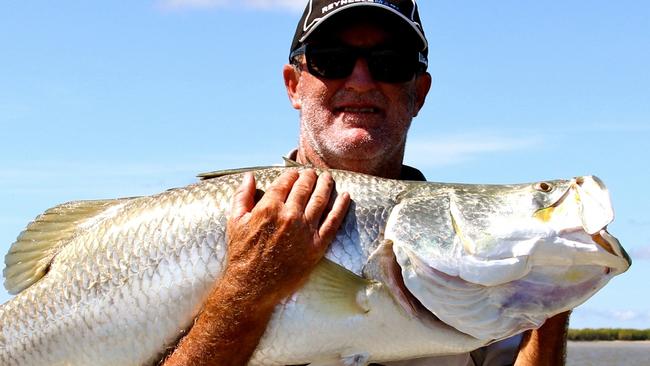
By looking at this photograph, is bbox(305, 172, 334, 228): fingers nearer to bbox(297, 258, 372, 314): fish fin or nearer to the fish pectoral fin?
bbox(297, 258, 372, 314): fish fin

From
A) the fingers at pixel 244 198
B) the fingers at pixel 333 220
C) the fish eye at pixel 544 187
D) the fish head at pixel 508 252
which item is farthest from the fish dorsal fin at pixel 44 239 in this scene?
the fish eye at pixel 544 187

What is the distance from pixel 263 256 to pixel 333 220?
14.4 inches

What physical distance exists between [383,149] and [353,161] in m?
0.20

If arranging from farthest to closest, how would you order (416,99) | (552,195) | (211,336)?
(416,99) → (211,336) → (552,195)

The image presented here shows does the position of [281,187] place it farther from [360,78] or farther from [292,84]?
[292,84]

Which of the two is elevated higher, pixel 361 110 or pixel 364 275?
pixel 361 110

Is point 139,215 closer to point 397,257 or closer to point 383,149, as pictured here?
point 397,257

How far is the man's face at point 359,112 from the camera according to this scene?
661 cm

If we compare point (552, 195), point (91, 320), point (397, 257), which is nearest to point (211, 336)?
point (91, 320)

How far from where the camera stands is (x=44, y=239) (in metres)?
5.79

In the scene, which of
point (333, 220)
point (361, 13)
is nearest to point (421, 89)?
point (361, 13)

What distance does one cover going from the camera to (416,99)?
728 cm

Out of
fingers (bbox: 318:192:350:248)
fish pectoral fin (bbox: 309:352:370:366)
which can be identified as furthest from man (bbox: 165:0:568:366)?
fish pectoral fin (bbox: 309:352:370:366)

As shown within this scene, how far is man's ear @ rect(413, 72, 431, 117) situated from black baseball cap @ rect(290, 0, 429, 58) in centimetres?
44
